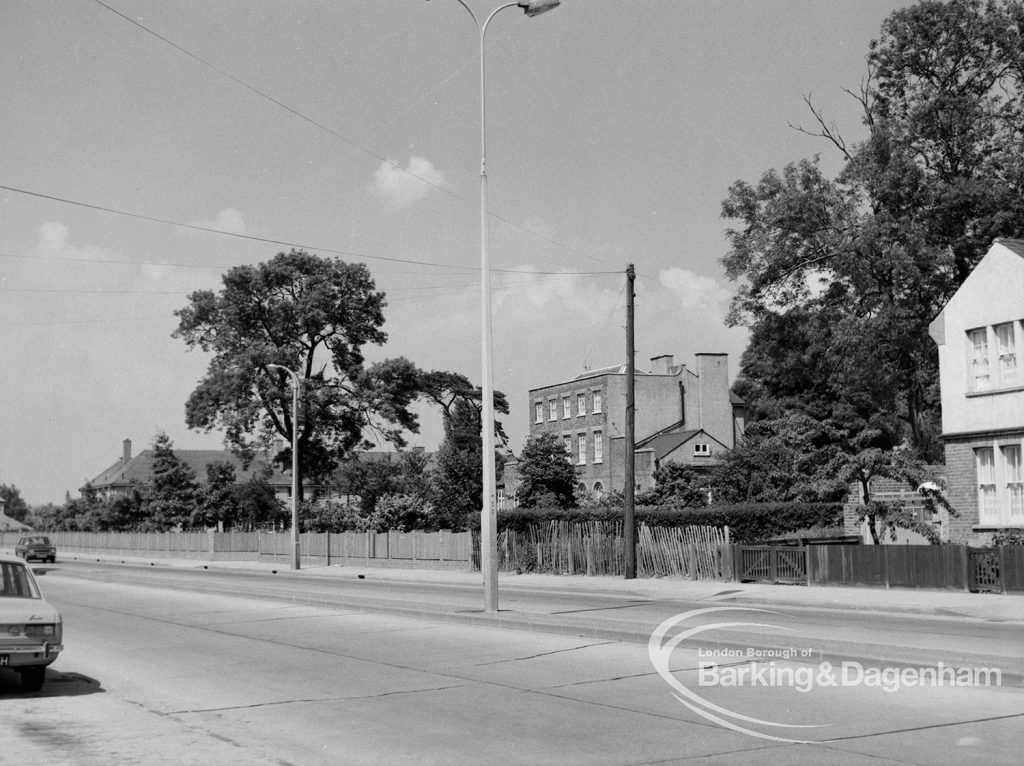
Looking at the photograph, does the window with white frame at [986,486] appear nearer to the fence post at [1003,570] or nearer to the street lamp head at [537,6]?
the fence post at [1003,570]

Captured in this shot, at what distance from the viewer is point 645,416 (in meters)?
76.9

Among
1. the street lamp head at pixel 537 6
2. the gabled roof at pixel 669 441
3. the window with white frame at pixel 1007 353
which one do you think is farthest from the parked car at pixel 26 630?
the gabled roof at pixel 669 441

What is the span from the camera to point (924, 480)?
2889cm

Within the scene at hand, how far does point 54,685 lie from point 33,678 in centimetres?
54

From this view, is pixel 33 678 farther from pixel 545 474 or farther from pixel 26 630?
pixel 545 474

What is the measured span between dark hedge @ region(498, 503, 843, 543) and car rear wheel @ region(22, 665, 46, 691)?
2484cm

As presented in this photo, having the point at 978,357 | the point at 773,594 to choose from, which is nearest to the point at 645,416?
the point at 978,357

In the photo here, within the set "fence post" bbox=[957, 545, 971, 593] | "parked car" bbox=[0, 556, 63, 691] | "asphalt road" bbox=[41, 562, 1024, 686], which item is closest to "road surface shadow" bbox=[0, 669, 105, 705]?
"parked car" bbox=[0, 556, 63, 691]

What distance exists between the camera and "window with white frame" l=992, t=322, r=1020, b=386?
99.8ft

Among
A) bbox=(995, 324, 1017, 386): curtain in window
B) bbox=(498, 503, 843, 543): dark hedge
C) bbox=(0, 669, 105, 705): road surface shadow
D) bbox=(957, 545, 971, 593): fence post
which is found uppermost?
bbox=(995, 324, 1017, 386): curtain in window

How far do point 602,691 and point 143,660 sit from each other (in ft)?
22.1

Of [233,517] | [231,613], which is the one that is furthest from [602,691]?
[233,517]

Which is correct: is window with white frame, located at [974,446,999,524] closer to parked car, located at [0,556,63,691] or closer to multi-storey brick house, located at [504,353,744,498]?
parked car, located at [0,556,63,691]

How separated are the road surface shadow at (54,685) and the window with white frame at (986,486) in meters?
24.5
